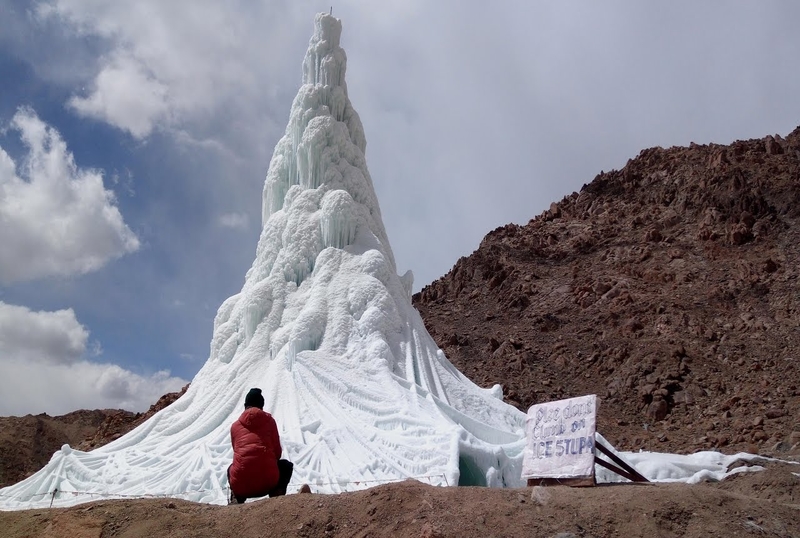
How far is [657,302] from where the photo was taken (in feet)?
109

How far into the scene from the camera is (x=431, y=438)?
11.0 meters

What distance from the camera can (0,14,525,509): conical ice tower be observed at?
11.1 meters

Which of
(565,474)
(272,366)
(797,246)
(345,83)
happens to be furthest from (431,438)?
(797,246)

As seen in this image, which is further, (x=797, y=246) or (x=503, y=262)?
(x=503, y=262)

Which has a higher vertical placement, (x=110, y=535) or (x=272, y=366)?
(x=272, y=366)

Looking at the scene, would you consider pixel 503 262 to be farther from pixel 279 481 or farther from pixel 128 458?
pixel 279 481

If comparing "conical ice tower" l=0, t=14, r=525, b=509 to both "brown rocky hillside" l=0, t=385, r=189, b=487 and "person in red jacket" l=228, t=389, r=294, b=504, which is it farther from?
"brown rocky hillside" l=0, t=385, r=189, b=487

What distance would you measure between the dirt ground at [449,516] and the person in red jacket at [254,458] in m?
0.40

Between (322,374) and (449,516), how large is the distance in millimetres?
7318

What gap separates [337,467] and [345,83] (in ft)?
34.9

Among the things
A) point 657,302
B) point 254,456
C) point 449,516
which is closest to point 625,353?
point 657,302

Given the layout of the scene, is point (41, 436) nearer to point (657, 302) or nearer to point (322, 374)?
point (322, 374)

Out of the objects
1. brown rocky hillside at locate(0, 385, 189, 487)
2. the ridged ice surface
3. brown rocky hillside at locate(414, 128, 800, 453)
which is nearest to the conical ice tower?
the ridged ice surface

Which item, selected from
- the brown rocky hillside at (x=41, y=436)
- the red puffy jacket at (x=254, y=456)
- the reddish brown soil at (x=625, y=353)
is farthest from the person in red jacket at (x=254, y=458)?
the brown rocky hillside at (x=41, y=436)
